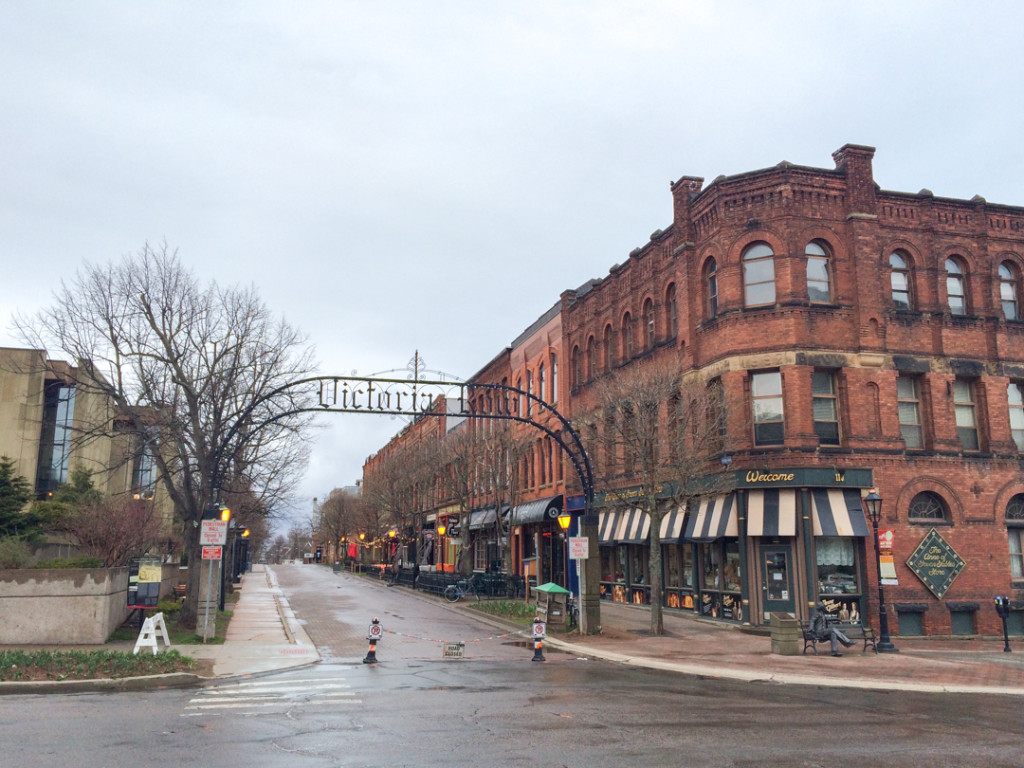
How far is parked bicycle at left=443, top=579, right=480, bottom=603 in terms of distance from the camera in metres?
36.2

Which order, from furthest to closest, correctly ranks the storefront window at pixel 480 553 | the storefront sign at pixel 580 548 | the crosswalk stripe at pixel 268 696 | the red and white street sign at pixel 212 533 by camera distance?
the storefront window at pixel 480 553 < the storefront sign at pixel 580 548 < the red and white street sign at pixel 212 533 < the crosswalk stripe at pixel 268 696

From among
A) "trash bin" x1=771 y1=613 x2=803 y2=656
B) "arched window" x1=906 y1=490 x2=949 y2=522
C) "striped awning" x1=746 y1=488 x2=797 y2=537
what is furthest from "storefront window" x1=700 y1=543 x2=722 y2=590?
"trash bin" x1=771 y1=613 x2=803 y2=656

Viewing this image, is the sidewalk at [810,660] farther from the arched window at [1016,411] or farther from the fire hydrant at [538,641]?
the arched window at [1016,411]

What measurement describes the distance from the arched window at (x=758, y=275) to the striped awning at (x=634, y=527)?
8630mm

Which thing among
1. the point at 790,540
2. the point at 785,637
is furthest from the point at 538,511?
the point at 785,637

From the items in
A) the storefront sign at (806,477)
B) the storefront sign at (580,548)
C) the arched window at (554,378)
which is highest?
the arched window at (554,378)

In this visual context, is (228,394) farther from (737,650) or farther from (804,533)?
(804,533)

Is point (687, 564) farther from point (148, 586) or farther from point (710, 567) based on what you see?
point (148, 586)

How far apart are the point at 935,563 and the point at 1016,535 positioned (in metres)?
3.60

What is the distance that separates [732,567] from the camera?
27047 millimetres

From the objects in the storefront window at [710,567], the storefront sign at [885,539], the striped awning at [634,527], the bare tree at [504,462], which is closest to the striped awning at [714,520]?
the storefront window at [710,567]

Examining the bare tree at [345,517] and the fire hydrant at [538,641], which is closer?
the fire hydrant at [538,641]

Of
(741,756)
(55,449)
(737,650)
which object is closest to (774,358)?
(737,650)

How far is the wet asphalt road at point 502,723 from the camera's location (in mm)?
9516
